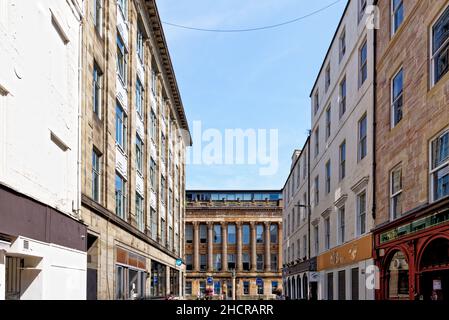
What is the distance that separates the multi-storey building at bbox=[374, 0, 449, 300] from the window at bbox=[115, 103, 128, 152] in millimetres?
13347

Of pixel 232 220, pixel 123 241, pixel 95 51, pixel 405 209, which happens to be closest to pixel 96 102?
pixel 95 51

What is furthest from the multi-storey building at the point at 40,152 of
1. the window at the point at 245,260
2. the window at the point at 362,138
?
the window at the point at 245,260

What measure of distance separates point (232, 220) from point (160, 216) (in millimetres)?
50028

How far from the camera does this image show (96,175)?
22.5 meters

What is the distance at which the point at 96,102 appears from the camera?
22.6 meters

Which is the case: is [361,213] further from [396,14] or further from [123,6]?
[123,6]

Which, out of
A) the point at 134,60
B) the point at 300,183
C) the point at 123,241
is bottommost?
the point at 123,241

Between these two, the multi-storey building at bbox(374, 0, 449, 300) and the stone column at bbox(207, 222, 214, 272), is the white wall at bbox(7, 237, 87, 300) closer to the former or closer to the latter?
the multi-storey building at bbox(374, 0, 449, 300)

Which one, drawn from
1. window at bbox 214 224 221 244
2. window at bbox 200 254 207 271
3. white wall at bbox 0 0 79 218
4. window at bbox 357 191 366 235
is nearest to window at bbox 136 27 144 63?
white wall at bbox 0 0 79 218

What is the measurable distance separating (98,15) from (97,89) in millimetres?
3440

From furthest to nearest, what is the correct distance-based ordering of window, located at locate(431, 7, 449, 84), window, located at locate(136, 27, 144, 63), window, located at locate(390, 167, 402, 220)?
window, located at locate(136, 27, 144, 63), window, located at locate(390, 167, 402, 220), window, located at locate(431, 7, 449, 84)

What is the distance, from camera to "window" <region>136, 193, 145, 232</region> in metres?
33.2

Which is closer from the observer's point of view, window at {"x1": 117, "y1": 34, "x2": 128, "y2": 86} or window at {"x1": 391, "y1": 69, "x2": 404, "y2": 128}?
window at {"x1": 391, "y1": 69, "x2": 404, "y2": 128}
